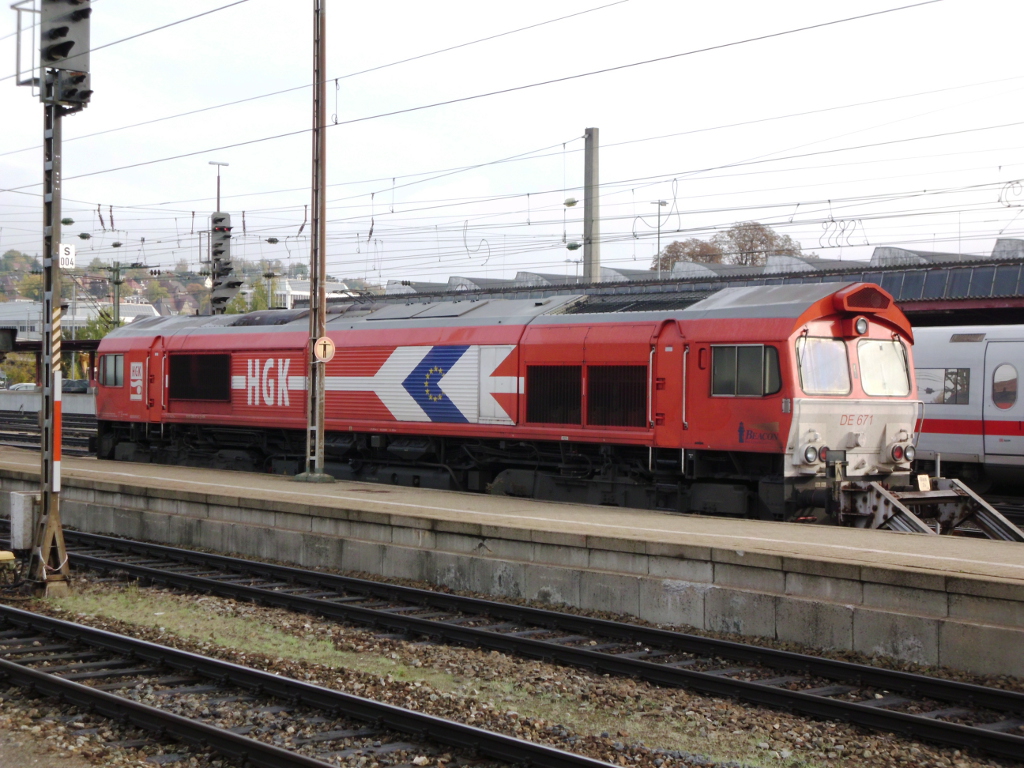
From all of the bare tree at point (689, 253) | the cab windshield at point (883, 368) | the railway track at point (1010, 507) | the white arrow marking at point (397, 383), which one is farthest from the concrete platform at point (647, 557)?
the bare tree at point (689, 253)

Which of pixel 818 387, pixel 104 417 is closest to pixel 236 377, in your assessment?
pixel 104 417

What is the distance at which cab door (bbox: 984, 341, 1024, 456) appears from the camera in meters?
18.5

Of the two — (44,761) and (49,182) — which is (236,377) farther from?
(44,761)

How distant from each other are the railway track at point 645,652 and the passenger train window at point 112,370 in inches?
430

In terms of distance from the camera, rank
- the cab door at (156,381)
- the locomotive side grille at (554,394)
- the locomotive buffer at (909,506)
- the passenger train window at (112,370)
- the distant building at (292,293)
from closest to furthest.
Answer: the locomotive buffer at (909,506) < the locomotive side grille at (554,394) < the cab door at (156,381) < the passenger train window at (112,370) < the distant building at (292,293)

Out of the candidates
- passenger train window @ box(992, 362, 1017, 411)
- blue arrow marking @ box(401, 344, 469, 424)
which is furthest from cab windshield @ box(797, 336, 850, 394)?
passenger train window @ box(992, 362, 1017, 411)

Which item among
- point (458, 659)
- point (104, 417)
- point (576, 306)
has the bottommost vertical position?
point (458, 659)

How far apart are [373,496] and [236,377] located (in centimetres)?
682

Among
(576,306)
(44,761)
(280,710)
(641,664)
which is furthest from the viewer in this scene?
(576,306)

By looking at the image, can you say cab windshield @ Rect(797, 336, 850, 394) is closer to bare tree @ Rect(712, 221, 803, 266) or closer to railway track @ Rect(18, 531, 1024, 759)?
railway track @ Rect(18, 531, 1024, 759)

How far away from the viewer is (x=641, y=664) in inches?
321

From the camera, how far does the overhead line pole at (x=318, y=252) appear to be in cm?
1739

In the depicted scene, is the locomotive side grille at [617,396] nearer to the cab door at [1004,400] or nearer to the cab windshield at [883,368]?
the cab windshield at [883,368]

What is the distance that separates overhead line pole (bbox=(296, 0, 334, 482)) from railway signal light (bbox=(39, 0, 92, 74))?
22.9 feet
